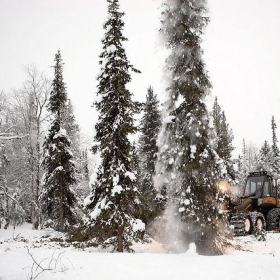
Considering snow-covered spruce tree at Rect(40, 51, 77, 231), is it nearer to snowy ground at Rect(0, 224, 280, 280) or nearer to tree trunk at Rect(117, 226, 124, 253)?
tree trunk at Rect(117, 226, 124, 253)

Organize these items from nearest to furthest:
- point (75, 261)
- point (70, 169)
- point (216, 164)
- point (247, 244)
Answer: point (75, 261) → point (216, 164) → point (247, 244) → point (70, 169)

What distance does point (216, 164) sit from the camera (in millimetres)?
12797

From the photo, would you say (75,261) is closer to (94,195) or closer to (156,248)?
(94,195)

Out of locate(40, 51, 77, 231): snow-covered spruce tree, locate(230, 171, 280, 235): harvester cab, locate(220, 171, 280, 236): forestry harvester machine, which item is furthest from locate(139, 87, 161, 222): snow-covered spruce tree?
locate(230, 171, 280, 235): harvester cab

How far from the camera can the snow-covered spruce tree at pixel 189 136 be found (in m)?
12.4

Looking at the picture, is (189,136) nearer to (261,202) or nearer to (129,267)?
(129,267)

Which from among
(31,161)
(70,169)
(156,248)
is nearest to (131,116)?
(156,248)

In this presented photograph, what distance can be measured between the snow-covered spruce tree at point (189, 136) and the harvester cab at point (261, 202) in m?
7.95

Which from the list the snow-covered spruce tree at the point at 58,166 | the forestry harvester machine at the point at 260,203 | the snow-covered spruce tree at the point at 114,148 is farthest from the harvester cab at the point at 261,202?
the snow-covered spruce tree at the point at 58,166

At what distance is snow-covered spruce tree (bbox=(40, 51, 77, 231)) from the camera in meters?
23.7

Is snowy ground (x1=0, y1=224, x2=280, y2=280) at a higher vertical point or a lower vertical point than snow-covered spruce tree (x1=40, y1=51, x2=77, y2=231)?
lower

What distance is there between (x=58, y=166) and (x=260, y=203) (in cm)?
1503

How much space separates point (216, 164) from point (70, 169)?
47.7 feet

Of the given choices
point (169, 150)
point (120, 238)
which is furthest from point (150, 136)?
point (120, 238)
